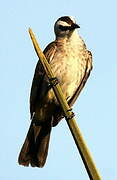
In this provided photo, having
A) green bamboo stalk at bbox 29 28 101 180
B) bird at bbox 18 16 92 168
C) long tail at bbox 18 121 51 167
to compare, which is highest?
bird at bbox 18 16 92 168

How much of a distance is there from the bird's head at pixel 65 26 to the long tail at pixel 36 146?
1.26 metres

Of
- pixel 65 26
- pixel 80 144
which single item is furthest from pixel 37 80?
pixel 80 144

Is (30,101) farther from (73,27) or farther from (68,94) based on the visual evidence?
(73,27)

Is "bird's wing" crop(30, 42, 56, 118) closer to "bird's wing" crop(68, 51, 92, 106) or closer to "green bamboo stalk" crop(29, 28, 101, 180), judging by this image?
"bird's wing" crop(68, 51, 92, 106)

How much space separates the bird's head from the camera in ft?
21.0

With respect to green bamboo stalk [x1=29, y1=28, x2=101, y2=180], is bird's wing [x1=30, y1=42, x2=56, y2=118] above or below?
above

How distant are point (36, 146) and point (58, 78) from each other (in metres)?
0.93

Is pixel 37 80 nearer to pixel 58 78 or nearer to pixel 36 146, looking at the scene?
pixel 58 78

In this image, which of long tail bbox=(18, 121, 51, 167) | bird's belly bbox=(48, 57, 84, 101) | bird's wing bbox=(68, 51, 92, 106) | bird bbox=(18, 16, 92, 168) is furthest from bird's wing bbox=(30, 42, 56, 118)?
bird's wing bbox=(68, 51, 92, 106)

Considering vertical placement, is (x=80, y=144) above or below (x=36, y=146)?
below

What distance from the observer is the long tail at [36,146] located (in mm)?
5531

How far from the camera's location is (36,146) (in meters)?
6.21

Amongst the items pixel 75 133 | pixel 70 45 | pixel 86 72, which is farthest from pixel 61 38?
pixel 75 133

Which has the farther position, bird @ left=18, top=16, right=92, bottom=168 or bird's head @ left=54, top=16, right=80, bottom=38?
bird's head @ left=54, top=16, right=80, bottom=38
